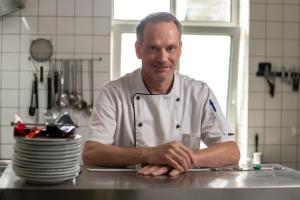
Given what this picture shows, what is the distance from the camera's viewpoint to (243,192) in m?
0.85

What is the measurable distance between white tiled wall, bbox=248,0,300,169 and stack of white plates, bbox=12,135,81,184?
6.82ft

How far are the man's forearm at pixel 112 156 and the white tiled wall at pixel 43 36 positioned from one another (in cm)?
140

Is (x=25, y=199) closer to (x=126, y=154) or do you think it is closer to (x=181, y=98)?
(x=126, y=154)

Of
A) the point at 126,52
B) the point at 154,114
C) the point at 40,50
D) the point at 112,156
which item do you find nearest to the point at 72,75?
the point at 40,50

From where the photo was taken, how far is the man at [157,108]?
1291mm

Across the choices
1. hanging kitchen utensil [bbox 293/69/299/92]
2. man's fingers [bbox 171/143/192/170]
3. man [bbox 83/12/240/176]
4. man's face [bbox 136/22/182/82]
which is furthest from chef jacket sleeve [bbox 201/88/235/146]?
hanging kitchen utensil [bbox 293/69/299/92]

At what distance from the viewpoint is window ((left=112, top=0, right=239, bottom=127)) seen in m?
2.81

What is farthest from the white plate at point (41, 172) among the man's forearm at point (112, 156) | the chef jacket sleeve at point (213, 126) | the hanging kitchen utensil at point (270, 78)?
the hanging kitchen utensil at point (270, 78)

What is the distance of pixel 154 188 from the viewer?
2.71 feet

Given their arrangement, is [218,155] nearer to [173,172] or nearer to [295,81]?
[173,172]

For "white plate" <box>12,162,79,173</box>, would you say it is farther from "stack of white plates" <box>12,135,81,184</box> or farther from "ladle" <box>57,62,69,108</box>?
"ladle" <box>57,62,69,108</box>

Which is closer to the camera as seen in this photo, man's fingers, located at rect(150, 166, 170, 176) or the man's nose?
man's fingers, located at rect(150, 166, 170, 176)

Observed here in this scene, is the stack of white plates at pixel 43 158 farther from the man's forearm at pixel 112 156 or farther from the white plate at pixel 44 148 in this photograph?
the man's forearm at pixel 112 156

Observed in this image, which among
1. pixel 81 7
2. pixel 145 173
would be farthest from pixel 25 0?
pixel 145 173
